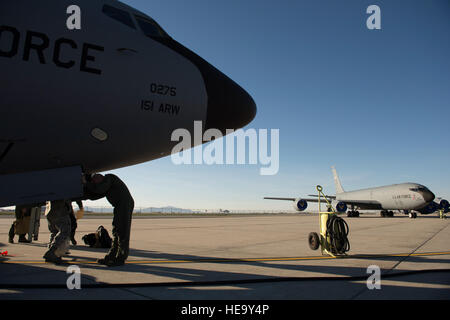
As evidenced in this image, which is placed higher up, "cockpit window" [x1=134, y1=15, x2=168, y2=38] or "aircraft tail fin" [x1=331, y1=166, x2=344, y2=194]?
"aircraft tail fin" [x1=331, y1=166, x2=344, y2=194]

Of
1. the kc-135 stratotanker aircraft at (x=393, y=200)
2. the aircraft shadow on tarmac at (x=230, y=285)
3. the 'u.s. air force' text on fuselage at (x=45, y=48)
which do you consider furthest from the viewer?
the kc-135 stratotanker aircraft at (x=393, y=200)

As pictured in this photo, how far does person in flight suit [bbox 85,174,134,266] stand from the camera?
524 cm

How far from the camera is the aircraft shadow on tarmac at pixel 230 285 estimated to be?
3449 millimetres

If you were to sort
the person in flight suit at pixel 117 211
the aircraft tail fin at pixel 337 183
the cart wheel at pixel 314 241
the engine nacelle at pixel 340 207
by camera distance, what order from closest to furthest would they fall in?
the person in flight suit at pixel 117 211 < the cart wheel at pixel 314 241 < the engine nacelle at pixel 340 207 < the aircraft tail fin at pixel 337 183

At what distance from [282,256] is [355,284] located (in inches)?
105

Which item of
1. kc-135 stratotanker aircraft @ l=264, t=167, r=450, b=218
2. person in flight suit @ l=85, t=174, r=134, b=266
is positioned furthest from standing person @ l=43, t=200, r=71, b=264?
kc-135 stratotanker aircraft @ l=264, t=167, r=450, b=218

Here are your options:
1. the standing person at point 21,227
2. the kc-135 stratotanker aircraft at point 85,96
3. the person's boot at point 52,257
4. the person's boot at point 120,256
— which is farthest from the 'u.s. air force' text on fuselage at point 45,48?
the standing person at point 21,227

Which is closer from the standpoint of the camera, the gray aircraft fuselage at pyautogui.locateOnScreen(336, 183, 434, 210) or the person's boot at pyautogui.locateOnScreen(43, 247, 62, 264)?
the person's boot at pyautogui.locateOnScreen(43, 247, 62, 264)

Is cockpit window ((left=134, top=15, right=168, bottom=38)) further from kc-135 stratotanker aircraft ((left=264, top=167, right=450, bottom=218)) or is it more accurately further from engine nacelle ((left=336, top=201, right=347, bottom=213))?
engine nacelle ((left=336, top=201, right=347, bottom=213))

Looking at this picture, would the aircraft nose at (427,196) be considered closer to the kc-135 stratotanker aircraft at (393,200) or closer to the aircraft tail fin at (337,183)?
the kc-135 stratotanker aircraft at (393,200)

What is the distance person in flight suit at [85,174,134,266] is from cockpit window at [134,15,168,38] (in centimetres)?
255

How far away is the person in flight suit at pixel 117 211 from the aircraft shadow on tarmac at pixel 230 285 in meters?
0.23

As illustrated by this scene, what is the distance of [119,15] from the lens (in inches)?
159
